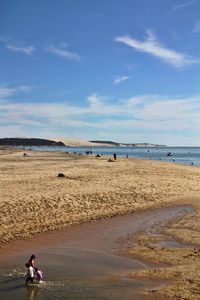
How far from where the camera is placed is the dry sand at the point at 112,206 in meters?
17.1

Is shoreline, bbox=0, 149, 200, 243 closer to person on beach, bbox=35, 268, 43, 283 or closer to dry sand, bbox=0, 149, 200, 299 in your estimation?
dry sand, bbox=0, 149, 200, 299

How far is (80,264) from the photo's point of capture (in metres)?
17.8

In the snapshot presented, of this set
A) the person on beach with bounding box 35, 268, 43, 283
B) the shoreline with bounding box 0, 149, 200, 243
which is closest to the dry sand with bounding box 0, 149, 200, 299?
the shoreline with bounding box 0, 149, 200, 243

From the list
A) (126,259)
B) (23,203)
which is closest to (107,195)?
(23,203)

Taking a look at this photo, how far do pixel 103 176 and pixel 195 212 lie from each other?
15.5 meters

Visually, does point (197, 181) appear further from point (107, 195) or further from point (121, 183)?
point (107, 195)

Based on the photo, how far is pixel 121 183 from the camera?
38.7 meters

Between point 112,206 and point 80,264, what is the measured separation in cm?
1176

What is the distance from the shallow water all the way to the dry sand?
84cm

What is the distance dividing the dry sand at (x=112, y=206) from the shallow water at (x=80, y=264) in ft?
2.76

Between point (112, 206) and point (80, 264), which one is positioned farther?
point (112, 206)

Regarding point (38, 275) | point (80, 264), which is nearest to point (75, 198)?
point (80, 264)

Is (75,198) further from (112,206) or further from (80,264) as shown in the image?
(80,264)

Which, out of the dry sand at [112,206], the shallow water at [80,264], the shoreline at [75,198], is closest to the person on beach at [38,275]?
the shallow water at [80,264]
